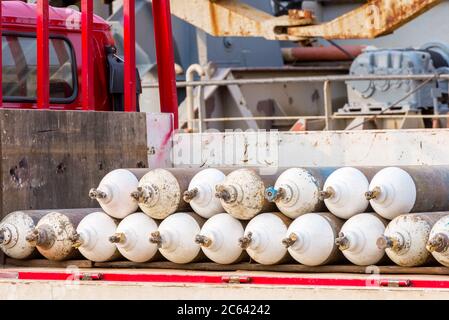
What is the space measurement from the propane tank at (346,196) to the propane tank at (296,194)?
0.21 ft

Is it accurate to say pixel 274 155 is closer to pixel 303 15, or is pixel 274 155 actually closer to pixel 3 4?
pixel 3 4

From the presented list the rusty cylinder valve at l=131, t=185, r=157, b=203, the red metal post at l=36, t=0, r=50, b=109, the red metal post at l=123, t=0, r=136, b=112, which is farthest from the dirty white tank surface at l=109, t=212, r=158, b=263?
the red metal post at l=123, t=0, r=136, b=112

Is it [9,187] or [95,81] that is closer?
[9,187]

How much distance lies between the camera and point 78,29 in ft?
24.2

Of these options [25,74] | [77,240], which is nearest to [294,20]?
[25,74]

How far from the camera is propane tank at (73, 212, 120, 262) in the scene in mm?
5230

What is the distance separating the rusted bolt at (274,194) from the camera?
4.88m

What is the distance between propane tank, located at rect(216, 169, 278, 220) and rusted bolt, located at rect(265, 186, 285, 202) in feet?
0.31

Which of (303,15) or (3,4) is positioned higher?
(303,15)

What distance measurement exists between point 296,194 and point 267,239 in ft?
0.75

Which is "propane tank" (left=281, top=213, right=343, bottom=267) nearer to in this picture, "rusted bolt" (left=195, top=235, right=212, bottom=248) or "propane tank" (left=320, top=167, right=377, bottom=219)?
"propane tank" (left=320, top=167, right=377, bottom=219)

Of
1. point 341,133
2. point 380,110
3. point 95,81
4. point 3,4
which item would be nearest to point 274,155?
point 341,133

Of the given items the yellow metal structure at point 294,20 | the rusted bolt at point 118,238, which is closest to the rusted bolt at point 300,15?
the yellow metal structure at point 294,20

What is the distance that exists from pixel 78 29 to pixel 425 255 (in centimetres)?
345
